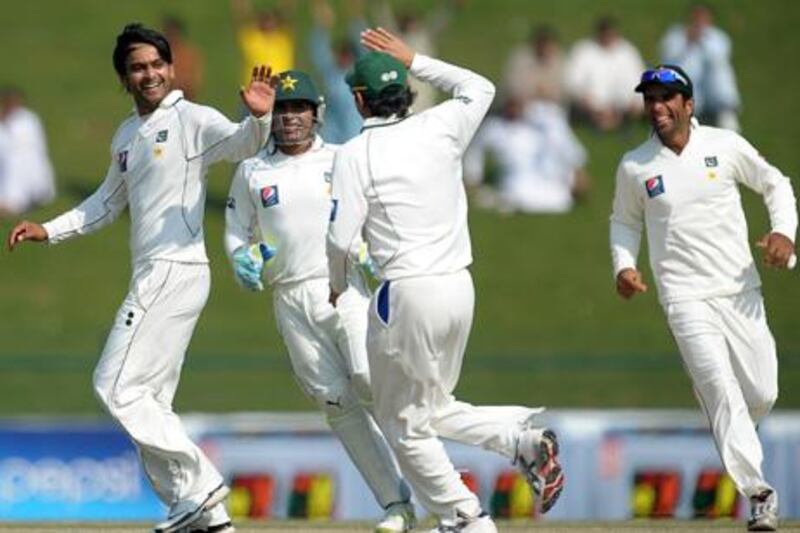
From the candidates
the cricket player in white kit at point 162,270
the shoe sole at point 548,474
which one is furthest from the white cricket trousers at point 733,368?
the cricket player in white kit at point 162,270

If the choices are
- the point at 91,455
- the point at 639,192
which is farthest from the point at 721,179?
the point at 91,455

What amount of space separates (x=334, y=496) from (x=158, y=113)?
563 cm

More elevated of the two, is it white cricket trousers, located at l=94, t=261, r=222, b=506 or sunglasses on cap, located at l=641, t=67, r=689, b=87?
sunglasses on cap, located at l=641, t=67, r=689, b=87

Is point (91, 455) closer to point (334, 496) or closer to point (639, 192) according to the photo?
point (334, 496)

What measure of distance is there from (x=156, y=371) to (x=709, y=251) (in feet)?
8.85

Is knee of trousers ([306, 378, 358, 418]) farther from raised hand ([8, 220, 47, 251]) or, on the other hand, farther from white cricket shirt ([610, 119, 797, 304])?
raised hand ([8, 220, 47, 251])

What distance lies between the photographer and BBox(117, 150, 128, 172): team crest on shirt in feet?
34.7

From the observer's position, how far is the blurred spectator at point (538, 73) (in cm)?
2484

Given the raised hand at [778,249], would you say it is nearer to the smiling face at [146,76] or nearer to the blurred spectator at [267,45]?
the smiling face at [146,76]

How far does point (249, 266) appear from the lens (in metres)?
10.9

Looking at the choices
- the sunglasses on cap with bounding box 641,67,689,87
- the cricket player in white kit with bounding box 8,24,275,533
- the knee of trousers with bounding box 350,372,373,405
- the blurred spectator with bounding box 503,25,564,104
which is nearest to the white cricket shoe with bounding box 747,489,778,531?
the knee of trousers with bounding box 350,372,373,405

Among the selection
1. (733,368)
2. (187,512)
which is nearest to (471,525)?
(187,512)

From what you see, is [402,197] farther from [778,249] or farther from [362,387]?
[778,249]

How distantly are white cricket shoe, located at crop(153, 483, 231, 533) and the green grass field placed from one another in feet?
31.7
